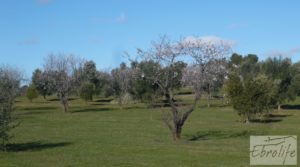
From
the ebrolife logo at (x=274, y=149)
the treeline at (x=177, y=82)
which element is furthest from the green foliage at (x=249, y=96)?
the ebrolife logo at (x=274, y=149)

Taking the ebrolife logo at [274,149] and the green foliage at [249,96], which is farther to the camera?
the green foliage at [249,96]

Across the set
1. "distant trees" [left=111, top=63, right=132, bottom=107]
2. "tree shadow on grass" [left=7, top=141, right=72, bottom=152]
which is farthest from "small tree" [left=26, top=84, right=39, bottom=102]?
"tree shadow on grass" [left=7, top=141, right=72, bottom=152]

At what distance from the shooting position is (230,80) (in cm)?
4591

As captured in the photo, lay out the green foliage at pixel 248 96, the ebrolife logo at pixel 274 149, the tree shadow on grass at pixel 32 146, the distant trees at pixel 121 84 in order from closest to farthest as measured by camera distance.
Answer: the ebrolife logo at pixel 274 149 → the tree shadow on grass at pixel 32 146 → the green foliage at pixel 248 96 → the distant trees at pixel 121 84

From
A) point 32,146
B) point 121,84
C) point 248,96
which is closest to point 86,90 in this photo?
point 121,84

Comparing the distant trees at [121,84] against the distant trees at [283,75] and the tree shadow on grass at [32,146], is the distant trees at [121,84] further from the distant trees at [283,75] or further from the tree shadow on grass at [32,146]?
the tree shadow on grass at [32,146]

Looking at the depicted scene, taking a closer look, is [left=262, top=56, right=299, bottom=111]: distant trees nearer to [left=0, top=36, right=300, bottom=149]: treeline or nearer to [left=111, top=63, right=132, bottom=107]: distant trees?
[left=0, top=36, right=300, bottom=149]: treeline

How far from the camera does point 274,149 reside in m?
13.4

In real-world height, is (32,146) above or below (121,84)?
below

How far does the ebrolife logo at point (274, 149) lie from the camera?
13266 mm

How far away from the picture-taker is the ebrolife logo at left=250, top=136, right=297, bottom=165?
13.3 meters

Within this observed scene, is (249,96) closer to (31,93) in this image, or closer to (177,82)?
(177,82)

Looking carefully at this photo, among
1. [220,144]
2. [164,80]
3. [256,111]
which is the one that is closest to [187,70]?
[164,80]

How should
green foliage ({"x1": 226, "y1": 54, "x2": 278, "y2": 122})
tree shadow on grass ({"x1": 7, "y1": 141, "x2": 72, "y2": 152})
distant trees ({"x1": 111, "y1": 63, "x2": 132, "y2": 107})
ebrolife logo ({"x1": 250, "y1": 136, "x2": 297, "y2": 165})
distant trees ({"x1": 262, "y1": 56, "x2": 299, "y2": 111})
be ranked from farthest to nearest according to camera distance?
1. distant trees ({"x1": 111, "y1": 63, "x2": 132, "y2": 107})
2. distant trees ({"x1": 262, "y1": 56, "x2": 299, "y2": 111})
3. green foliage ({"x1": 226, "y1": 54, "x2": 278, "y2": 122})
4. tree shadow on grass ({"x1": 7, "y1": 141, "x2": 72, "y2": 152})
5. ebrolife logo ({"x1": 250, "y1": 136, "x2": 297, "y2": 165})
